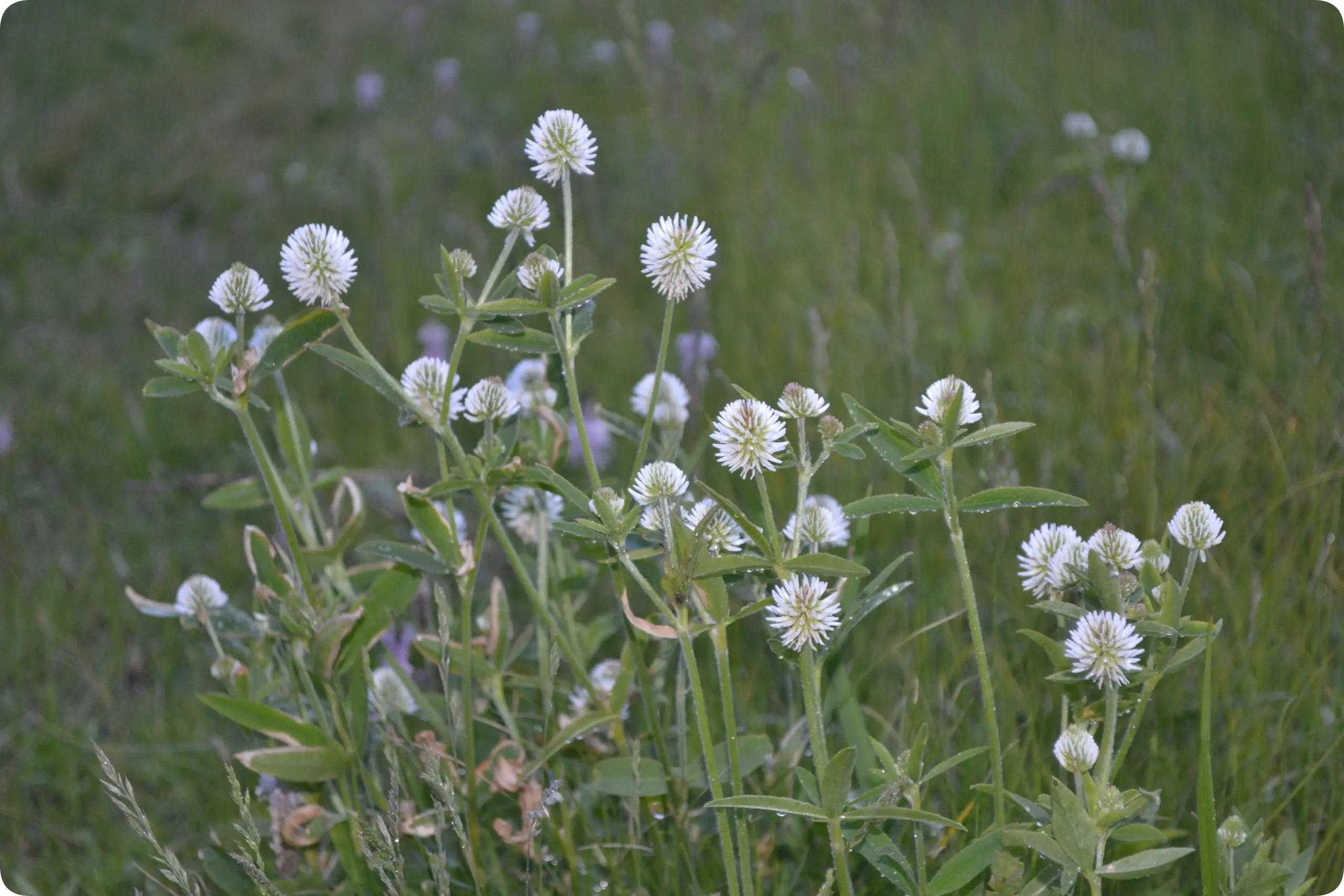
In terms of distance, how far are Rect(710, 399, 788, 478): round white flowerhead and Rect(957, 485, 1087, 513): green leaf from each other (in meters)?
0.20

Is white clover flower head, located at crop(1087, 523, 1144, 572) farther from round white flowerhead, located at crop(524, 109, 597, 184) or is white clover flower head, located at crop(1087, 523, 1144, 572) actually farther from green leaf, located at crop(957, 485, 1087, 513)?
round white flowerhead, located at crop(524, 109, 597, 184)

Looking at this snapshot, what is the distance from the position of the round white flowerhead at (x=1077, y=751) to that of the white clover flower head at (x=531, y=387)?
30.6 inches

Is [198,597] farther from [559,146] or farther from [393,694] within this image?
[559,146]

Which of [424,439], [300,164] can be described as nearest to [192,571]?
[424,439]

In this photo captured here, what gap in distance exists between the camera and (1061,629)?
1.40 meters

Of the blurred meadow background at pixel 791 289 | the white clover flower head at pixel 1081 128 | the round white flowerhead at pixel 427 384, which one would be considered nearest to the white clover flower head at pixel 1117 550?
the blurred meadow background at pixel 791 289

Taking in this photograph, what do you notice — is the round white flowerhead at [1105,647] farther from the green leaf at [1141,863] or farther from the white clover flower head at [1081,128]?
the white clover flower head at [1081,128]

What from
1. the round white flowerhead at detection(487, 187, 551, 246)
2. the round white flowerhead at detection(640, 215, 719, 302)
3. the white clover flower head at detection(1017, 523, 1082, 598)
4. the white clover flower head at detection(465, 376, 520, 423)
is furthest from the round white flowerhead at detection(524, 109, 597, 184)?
the white clover flower head at detection(1017, 523, 1082, 598)

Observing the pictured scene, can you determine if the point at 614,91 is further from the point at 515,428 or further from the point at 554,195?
the point at 515,428

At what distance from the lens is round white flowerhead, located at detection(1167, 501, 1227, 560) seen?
3.88ft

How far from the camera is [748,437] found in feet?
3.74

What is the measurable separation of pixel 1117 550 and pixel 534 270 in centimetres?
68

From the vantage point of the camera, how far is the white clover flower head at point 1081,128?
3291 millimetres

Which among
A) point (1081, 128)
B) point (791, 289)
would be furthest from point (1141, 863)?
point (1081, 128)
